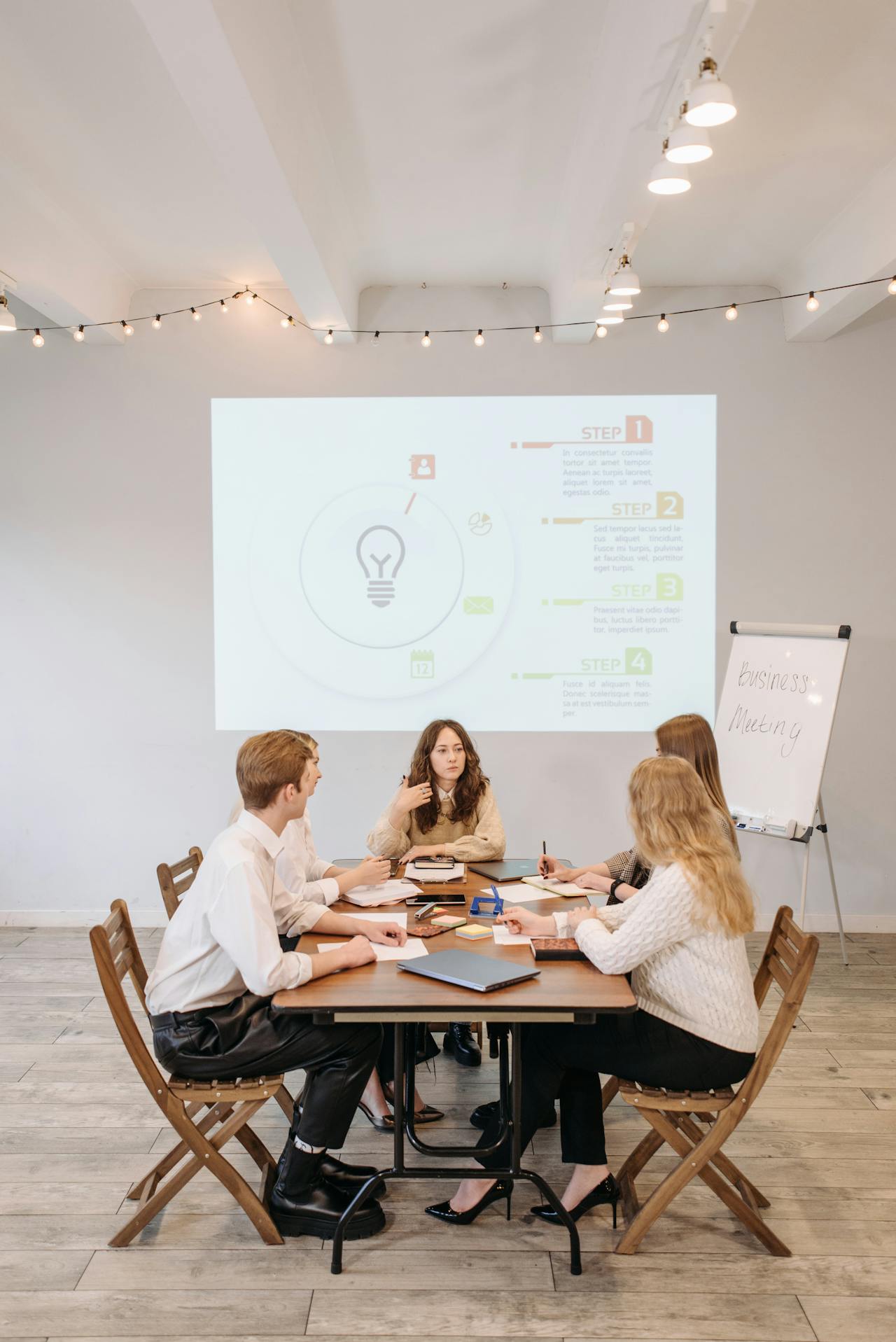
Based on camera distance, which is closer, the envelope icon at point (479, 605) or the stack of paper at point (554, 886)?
the stack of paper at point (554, 886)

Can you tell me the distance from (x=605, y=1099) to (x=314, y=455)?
3.38m

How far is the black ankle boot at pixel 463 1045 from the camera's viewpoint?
135 inches

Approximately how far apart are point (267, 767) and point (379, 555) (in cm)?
269

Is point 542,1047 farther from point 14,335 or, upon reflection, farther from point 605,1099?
point 14,335

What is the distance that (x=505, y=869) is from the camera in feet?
10.9

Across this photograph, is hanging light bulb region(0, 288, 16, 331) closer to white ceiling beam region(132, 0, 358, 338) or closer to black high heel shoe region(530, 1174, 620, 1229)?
white ceiling beam region(132, 0, 358, 338)

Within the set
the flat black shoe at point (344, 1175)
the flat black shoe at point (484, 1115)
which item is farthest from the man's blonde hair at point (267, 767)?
the flat black shoe at point (484, 1115)

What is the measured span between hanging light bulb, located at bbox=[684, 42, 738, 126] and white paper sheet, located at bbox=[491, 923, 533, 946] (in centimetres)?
205

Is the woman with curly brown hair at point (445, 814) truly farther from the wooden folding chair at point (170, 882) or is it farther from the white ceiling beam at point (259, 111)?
the white ceiling beam at point (259, 111)

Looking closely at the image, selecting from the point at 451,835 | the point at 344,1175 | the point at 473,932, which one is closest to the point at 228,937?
the point at 473,932

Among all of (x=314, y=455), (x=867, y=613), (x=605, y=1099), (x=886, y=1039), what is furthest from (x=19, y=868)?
(x=867, y=613)

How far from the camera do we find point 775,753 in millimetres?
4375

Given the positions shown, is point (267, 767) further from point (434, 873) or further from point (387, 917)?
point (434, 873)

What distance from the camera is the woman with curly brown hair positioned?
3.49 m
